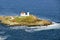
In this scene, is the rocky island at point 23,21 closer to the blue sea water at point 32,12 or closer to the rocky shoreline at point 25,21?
the rocky shoreline at point 25,21

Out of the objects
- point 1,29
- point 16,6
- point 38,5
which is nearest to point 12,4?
point 16,6

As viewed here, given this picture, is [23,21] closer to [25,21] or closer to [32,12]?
[25,21]

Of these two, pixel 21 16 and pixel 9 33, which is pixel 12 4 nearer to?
pixel 21 16

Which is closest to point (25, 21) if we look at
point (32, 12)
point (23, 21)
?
point (23, 21)

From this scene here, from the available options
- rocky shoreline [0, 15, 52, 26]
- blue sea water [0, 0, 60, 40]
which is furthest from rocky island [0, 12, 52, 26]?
blue sea water [0, 0, 60, 40]

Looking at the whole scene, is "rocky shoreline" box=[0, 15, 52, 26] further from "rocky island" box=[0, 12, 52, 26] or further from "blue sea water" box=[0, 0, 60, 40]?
"blue sea water" box=[0, 0, 60, 40]

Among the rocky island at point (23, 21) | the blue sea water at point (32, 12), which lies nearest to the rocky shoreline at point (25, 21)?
the rocky island at point (23, 21)
